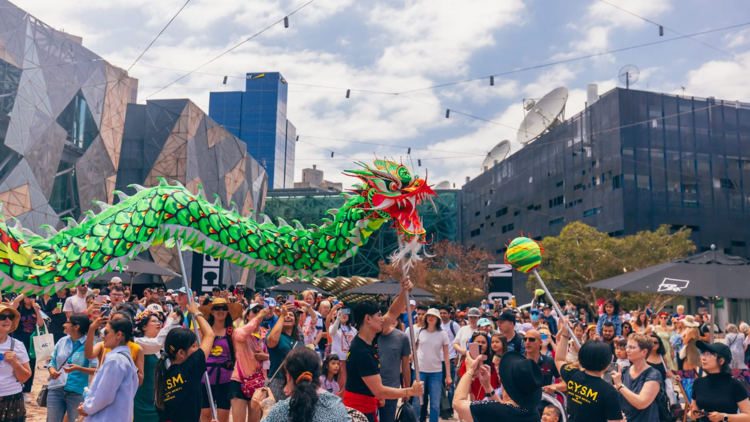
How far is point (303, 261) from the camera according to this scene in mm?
6281

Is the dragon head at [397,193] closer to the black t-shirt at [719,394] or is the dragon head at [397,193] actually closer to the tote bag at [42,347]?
the black t-shirt at [719,394]

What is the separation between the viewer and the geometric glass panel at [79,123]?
26750 mm

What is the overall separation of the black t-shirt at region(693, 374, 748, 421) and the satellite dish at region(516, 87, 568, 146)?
129 feet

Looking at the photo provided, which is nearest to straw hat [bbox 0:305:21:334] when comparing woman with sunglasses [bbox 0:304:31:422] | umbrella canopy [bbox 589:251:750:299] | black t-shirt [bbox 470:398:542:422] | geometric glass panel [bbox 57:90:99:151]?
woman with sunglasses [bbox 0:304:31:422]

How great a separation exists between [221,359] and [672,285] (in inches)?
208

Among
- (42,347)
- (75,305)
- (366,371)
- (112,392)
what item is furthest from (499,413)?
(75,305)

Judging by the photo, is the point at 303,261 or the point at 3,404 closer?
the point at 3,404

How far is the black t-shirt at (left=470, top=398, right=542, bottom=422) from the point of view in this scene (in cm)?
379

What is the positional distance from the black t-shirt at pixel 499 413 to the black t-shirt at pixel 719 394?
2016 mm

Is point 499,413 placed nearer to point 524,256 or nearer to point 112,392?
point 112,392

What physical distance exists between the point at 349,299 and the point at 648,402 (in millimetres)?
28276

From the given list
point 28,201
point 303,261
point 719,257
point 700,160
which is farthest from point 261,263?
point 700,160

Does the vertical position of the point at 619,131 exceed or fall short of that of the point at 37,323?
it exceeds it

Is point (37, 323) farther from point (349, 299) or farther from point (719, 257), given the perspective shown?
point (349, 299)
